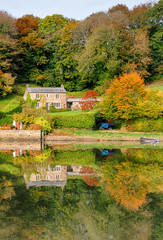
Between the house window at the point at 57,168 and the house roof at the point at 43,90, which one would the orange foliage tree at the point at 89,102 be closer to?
the house roof at the point at 43,90

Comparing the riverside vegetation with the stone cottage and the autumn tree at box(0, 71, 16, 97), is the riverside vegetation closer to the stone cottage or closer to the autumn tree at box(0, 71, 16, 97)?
the autumn tree at box(0, 71, 16, 97)

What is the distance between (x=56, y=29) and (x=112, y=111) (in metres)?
39.7

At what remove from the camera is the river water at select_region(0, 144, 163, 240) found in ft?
26.9

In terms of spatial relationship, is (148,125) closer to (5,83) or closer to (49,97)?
(49,97)

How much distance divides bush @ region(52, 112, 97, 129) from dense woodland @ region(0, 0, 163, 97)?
1720 centimetres

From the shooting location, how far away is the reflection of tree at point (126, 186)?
10.8 metres

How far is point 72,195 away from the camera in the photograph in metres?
11.7

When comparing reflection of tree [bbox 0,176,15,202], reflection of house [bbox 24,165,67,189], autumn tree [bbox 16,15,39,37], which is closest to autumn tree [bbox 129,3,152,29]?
autumn tree [bbox 16,15,39,37]

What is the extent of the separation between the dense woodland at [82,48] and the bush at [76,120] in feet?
56.4

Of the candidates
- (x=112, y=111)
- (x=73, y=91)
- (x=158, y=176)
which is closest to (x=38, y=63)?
(x=73, y=91)

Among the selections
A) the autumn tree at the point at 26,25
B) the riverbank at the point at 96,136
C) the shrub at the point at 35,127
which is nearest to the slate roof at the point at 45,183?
the shrub at the point at 35,127

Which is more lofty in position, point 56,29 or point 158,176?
point 56,29

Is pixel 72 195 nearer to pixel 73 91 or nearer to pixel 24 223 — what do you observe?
pixel 24 223

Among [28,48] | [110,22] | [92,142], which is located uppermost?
[110,22]
